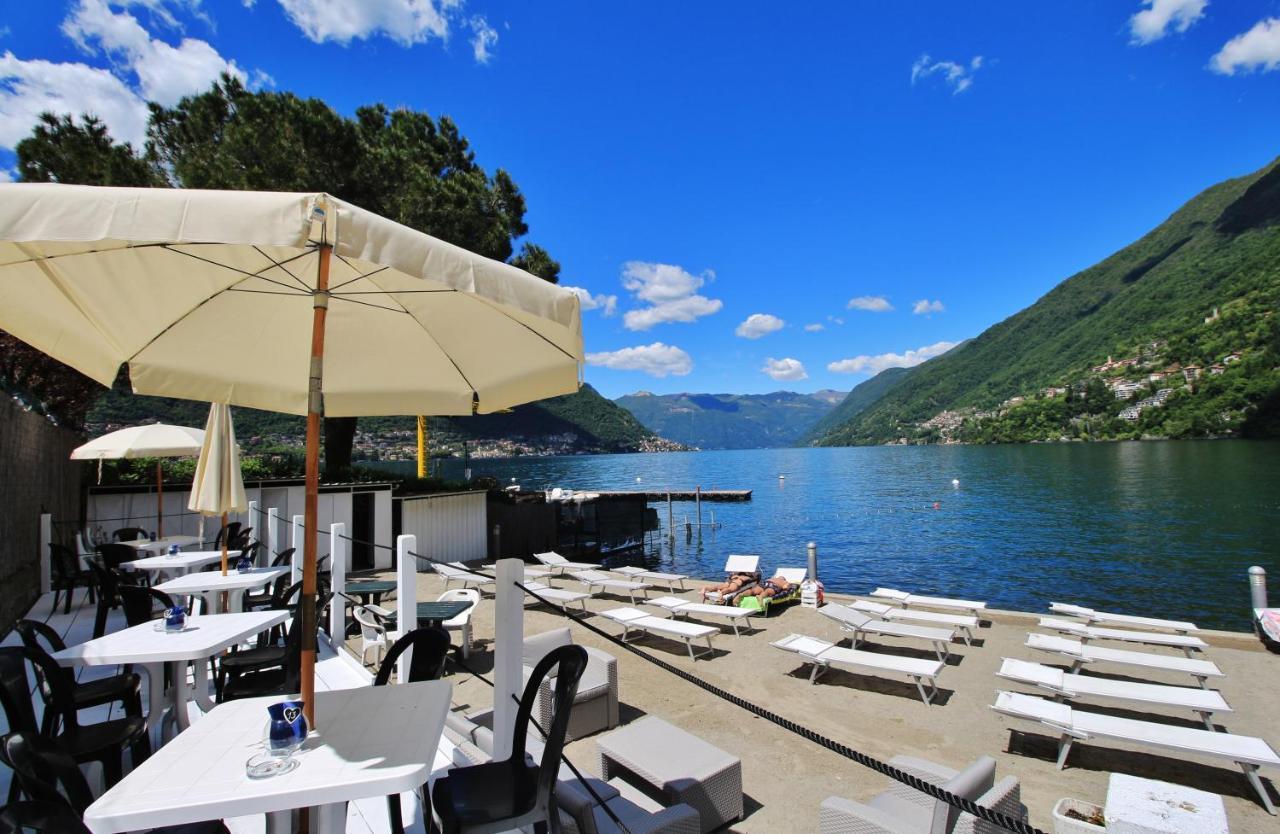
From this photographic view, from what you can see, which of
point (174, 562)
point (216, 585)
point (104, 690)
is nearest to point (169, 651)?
point (104, 690)

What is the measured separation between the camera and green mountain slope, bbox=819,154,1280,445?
3206 inches

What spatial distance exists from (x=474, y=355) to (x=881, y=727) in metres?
5.01

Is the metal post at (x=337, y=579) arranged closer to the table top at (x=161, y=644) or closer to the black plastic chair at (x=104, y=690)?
the table top at (x=161, y=644)

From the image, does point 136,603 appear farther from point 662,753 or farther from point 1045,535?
point 1045,535

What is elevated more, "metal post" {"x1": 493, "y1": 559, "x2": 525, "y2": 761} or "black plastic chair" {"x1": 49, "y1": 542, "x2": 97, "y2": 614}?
"metal post" {"x1": 493, "y1": 559, "x2": 525, "y2": 761}

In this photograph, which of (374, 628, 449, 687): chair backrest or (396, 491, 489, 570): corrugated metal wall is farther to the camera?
(396, 491, 489, 570): corrugated metal wall

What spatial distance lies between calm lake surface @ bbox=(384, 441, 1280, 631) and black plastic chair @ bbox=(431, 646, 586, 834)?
18398 millimetres

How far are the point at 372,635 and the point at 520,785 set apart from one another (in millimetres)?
4335

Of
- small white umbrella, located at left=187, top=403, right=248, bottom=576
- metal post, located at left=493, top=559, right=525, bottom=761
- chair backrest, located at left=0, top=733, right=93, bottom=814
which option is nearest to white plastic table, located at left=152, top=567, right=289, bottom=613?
small white umbrella, located at left=187, top=403, right=248, bottom=576

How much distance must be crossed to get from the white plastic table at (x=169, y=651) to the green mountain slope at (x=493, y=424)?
3185 cm

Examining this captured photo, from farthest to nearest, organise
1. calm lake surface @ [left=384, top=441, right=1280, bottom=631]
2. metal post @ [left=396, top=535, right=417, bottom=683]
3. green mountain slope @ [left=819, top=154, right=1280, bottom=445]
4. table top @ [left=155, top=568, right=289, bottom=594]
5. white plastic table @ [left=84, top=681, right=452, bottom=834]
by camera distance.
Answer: green mountain slope @ [left=819, top=154, right=1280, bottom=445], calm lake surface @ [left=384, top=441, right=1280, bottom=631], table top @ [left=155, top=568, right=289, bottom=594], metal post @ [left=396, top=535, right=417, bottom=683], white plastic table @ [left=84, top=681, right=452, bottom=834]

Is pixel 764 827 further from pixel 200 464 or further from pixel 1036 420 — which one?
pixel 1036 420

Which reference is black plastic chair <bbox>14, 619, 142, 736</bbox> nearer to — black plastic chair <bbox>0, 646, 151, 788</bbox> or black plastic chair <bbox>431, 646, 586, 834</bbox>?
black plastic chair <bbox>0, 646, 151, 788</bbox>

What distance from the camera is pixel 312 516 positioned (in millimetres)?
2145
